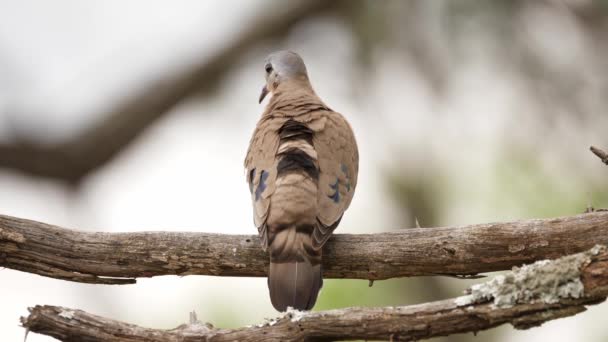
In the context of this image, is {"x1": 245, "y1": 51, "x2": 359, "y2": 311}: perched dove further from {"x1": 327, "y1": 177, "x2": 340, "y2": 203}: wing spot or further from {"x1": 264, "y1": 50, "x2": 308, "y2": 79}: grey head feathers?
{"x1": 264, "y1": 50, "x2": 308, "y2": 79}: grey head feathers

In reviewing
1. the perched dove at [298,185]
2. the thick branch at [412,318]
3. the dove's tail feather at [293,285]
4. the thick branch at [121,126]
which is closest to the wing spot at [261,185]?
the perched dove at [298,185]

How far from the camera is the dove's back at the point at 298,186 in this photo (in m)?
3.85

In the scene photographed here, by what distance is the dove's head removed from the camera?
555 centimetres

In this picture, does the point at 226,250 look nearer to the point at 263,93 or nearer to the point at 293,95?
the point at 293,95

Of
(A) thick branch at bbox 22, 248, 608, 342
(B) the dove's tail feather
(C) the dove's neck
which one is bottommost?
(A) thick branch at bbox 22, 248, 608, 342

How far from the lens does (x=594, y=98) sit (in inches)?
247

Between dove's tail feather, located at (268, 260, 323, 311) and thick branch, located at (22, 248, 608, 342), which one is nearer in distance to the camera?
thick branch, located at (22, 248, 608, 342)

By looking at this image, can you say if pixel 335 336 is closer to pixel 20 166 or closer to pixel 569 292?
pixel 569 292

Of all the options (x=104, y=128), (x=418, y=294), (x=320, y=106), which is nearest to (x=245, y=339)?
(x=320, y=106)

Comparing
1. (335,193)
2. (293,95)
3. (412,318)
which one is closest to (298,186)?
(335,193)

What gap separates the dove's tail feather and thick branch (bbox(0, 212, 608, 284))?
0.16 meters

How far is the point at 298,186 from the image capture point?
418 cm

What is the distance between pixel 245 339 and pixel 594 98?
4.00 metres

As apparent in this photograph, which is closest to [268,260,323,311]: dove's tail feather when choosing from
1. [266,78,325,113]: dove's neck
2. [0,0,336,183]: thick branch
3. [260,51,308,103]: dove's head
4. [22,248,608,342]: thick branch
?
[22,248,608,342]: thick branch
